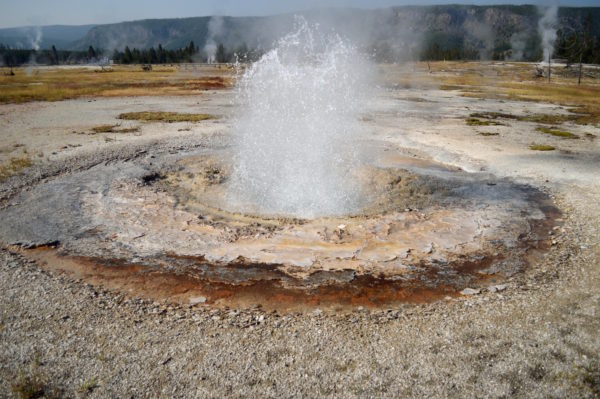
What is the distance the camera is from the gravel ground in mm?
4438

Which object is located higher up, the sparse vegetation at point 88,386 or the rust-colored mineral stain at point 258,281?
the rust-colored mineral stain at point 258,281

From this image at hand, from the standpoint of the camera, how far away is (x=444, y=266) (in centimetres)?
727

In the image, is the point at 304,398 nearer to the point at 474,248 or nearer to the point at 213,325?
the point at 213,325

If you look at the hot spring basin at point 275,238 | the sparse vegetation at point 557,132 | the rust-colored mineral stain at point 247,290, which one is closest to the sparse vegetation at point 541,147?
the sparse vegetation at point 557,132

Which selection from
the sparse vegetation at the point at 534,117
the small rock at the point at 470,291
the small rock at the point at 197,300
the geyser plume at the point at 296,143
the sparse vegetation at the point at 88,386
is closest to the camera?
the sparse vegetation at the point at 88,386

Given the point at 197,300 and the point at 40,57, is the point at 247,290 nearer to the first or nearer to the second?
the point at 197,300

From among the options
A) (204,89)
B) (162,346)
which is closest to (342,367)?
(162,346)

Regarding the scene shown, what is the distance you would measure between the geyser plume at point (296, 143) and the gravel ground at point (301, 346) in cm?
427

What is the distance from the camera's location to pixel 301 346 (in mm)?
5086

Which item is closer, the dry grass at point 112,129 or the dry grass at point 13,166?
the dry grass at point 13,166

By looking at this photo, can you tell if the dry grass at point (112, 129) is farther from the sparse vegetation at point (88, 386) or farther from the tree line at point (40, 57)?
the tree line at point (40, 57)

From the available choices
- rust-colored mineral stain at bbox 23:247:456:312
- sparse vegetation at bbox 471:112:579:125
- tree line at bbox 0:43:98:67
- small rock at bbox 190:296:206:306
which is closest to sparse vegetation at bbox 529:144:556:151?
sparse vegetation at bbox 471:112:579:125

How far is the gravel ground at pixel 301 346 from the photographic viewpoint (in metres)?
4.44

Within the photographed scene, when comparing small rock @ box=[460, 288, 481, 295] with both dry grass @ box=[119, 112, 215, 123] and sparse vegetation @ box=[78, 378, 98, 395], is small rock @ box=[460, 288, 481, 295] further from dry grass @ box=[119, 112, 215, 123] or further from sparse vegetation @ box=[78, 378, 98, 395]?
dry grass @ box=[119, 112, 215, 123]
